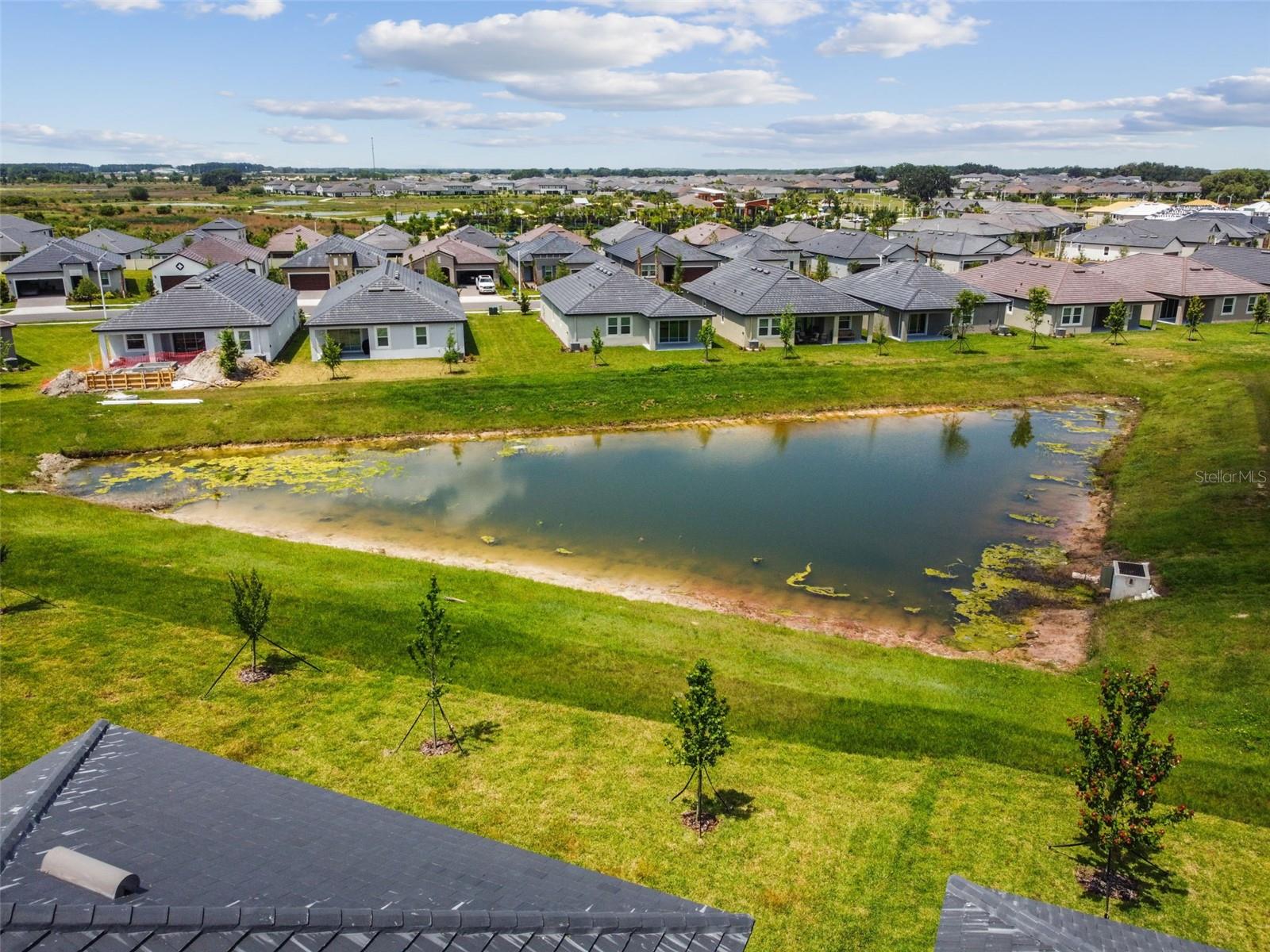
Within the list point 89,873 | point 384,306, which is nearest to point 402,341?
point 384,306

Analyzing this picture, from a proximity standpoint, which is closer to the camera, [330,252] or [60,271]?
[60,271]

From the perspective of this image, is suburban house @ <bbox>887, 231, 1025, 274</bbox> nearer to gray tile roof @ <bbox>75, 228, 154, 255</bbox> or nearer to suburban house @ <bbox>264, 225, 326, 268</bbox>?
suburban house @ <bbox>264, 225, 326, 268</bbox>

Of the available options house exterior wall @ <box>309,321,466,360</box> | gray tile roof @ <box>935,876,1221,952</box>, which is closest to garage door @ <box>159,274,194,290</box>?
house exterior wall @ <box>309,321,466,360</box>

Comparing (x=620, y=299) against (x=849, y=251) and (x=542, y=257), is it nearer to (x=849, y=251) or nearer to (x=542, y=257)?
(x=542, y=257)

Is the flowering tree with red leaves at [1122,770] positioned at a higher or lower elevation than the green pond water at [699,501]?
higher

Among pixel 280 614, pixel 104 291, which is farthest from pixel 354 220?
pixel 280 614

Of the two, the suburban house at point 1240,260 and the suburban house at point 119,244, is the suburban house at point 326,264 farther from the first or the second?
the suburban house at point 1240,260

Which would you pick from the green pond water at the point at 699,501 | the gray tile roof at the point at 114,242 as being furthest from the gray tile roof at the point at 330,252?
the green pond water at the point at 699,501
